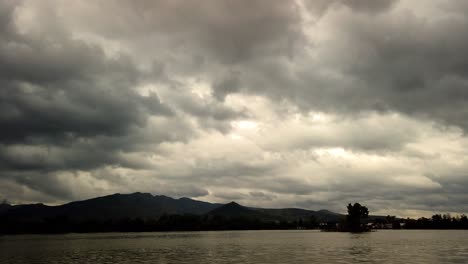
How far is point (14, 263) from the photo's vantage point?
10094 centimetres

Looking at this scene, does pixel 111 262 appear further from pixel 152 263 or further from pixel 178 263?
pixel 178 263

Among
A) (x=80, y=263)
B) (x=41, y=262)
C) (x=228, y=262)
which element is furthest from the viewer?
(x=41, y=262)

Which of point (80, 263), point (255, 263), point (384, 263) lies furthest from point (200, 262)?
point (384, 263)

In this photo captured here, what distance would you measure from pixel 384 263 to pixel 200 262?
36.9 meters

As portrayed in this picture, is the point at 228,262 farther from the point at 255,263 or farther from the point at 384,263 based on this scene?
the point at 384,263

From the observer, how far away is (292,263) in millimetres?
82750

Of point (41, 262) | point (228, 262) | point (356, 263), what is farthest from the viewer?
point (41, 262)

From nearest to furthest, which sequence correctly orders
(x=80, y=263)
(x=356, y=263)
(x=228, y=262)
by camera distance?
(x=356, y=263), (x=228, y=262), (x=80, y=263)

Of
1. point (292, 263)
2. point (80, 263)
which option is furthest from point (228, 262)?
point (80, 263)

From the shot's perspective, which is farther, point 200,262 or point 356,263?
point 200,262

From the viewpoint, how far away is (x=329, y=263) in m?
81.9

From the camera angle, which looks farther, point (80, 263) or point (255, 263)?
point (80, 263)

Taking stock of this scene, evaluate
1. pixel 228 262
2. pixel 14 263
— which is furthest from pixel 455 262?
pixel 14 263

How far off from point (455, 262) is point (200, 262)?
49962mm
